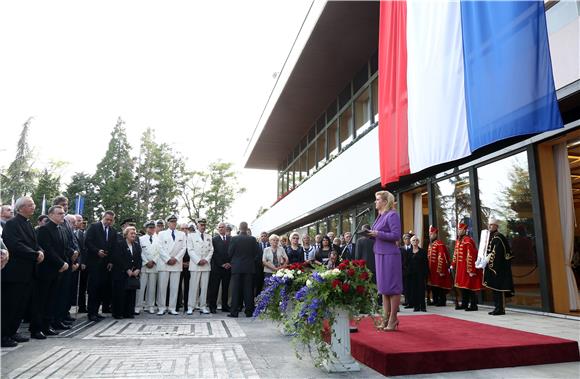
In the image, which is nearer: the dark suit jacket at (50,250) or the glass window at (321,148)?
the dark suit jacket at (50,250)

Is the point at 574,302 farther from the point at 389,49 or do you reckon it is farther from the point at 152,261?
the point at 152,261

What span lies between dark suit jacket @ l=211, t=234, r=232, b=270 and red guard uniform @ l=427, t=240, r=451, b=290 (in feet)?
14.9

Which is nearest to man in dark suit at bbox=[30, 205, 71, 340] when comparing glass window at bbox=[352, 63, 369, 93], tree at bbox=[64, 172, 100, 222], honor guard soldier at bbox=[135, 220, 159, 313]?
honor guard soldier at bbox=[135, 220, 159, 313]

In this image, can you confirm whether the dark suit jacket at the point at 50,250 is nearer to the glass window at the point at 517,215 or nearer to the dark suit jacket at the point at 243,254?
the dark suit jacket at the point at 243,254

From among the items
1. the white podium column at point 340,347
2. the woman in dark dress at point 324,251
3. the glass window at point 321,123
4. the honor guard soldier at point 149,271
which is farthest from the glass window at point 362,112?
the white podium column at point 340,347

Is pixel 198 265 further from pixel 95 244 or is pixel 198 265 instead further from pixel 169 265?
pixel 95 244

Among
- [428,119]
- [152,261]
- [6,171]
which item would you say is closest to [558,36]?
[428,119]

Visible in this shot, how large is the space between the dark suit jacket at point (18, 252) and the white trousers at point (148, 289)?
372 cm

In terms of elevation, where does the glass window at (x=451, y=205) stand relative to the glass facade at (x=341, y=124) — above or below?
below

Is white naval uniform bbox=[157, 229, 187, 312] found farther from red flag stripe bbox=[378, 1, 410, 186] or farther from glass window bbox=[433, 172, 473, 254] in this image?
glass window bbox=[433, 172, 473, 254]

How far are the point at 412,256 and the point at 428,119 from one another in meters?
3.07

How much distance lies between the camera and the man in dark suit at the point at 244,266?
26.6 ft

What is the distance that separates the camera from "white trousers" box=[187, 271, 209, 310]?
8750mm

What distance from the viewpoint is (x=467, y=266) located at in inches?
316
